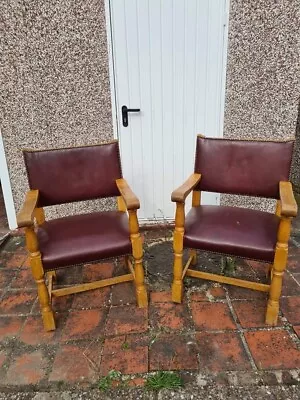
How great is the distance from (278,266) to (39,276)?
1.25 meters

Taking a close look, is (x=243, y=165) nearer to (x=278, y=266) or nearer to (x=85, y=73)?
(x=278, y=266)

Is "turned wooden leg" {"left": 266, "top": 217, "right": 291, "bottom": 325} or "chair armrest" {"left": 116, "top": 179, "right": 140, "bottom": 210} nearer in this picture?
"turned wooden leg" {"left": 266, "top": 217, "right": 291, "bottom": 325}

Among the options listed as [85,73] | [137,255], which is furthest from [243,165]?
[85,73]

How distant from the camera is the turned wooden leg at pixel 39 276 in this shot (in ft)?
4.98

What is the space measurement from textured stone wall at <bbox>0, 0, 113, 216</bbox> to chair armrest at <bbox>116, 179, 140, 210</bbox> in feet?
2.76

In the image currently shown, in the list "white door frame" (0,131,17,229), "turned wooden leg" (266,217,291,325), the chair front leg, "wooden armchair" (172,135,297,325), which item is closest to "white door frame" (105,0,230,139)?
"wooden armchair" (172,135,297,325)

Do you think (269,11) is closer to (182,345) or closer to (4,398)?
(182,345)

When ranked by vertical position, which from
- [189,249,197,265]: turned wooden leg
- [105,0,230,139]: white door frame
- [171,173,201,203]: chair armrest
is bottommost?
[189,249,197,265]: turned wooden leg

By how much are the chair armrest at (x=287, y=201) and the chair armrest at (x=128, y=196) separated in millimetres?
741

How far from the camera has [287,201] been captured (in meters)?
1.56

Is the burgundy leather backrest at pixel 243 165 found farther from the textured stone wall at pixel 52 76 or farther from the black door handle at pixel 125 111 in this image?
the textured stone wall at pixel 52 76

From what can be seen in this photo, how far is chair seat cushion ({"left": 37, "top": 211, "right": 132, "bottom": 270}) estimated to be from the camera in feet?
5.20

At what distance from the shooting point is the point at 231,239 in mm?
1646

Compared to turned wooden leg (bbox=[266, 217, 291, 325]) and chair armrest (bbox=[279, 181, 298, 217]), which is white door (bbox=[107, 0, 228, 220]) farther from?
turned wooden leg (bbox=[266, 217, 291, 325])
